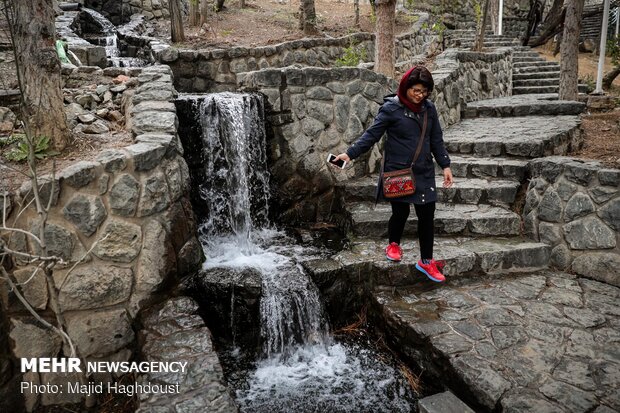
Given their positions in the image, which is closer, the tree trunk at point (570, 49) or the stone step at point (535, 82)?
the tree trunk at point (570, 49)

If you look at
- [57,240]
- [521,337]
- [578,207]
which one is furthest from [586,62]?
[57,240]

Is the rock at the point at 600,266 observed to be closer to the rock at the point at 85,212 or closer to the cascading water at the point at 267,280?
the cascading water at the point at 267,280

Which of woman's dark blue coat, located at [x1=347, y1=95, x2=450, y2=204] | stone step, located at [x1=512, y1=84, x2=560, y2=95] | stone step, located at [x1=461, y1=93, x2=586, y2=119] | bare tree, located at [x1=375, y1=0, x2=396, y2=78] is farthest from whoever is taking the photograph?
stone step, located at [x1=512, y1=84, x2=560, y2=95]

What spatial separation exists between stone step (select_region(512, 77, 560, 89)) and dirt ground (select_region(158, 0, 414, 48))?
214 inches

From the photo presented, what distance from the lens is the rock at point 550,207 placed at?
4.73 meters

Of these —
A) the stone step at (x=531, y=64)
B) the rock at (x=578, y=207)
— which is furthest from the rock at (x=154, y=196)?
the stone step at (x=531, y=64)

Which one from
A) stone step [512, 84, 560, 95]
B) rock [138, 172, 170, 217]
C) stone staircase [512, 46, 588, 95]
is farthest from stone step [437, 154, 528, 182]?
stone step [512, 84, 560, 95]

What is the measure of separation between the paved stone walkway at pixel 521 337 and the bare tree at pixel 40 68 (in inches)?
140

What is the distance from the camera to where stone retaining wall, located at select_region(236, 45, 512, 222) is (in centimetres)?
578

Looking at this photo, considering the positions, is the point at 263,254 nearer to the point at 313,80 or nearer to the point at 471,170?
the point at 313,80

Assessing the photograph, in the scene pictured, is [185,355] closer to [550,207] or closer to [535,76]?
[550,207]

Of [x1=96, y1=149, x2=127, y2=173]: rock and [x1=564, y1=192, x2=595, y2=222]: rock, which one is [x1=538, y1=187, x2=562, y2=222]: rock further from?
[x1=96, y1=149, x2=127, y2=173]: rock

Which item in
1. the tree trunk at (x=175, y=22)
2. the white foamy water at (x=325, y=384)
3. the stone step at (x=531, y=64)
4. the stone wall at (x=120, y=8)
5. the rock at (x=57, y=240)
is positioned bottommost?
the white foamy water at (x=325, y=384)

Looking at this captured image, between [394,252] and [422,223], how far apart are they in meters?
0.50
